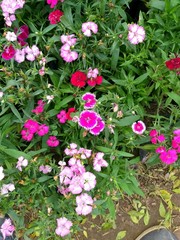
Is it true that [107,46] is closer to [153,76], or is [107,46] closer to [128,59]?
[128,59]

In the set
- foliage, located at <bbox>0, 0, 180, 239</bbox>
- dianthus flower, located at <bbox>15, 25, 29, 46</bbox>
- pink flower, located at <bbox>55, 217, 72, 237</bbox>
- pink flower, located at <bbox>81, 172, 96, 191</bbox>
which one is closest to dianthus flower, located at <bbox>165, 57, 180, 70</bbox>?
foliage, located at <bbox>0, 0, 180, 239</bbox>

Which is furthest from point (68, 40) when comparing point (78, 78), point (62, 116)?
point (62, 116)

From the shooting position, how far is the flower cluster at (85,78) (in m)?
2.24

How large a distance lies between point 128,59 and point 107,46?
0.16 meters

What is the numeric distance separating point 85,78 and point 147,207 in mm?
1186

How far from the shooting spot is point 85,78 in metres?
2.28

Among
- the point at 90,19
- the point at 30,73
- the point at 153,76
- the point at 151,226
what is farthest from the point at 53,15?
the point at 151,226

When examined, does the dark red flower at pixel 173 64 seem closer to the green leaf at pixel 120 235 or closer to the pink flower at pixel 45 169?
the pink flower at pixel 45 169

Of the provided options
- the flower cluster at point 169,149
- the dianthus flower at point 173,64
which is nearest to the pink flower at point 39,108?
the flower cluster at point 169,149

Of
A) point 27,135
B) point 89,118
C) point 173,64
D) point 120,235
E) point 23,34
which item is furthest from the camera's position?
point 120,235

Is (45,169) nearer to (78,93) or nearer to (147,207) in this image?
(78,93)

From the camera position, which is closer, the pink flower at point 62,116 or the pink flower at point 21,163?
the pink flower at point 21,163

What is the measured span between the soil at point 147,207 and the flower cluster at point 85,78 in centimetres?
88

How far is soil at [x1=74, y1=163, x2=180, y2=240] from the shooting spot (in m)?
2.83
